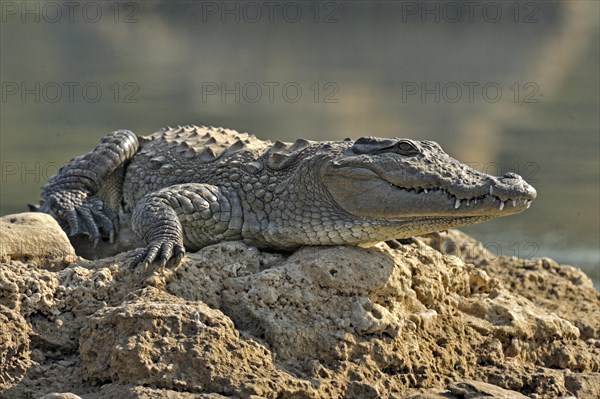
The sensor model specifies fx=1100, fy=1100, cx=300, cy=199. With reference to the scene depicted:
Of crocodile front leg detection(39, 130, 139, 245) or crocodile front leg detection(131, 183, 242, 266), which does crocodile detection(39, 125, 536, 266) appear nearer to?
crocodile front leg detection(131, 183, 242, 266)

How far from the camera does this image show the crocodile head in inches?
252

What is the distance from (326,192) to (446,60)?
23.8 meters

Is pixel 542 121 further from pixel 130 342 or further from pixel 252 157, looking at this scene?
pixel 130 342

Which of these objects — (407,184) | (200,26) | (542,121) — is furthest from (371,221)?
(200,26)

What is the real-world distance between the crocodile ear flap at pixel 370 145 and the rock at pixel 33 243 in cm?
182

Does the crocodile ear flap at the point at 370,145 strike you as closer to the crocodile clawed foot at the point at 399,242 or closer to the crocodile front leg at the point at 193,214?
the crocodile clawed foot at the point at 399,242

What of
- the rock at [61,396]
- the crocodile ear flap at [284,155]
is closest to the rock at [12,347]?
the rock at [61,396]

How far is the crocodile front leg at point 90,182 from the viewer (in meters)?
7.84

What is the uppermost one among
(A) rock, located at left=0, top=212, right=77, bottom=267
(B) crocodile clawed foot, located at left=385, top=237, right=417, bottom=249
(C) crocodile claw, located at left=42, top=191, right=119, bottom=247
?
(A) rock, located at left=0, top=212, right=77, bottom=267

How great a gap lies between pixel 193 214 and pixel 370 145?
1.17 metres

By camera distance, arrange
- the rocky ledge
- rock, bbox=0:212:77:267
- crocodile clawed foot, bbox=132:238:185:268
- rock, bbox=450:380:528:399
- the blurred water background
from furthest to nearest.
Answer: the blurred water background → rock, bbox=0:212:77:267 → crocodile clawed foot, bbox=132:238:185:268 → rock, bbox=450:380:528:399 → the rocky ledge

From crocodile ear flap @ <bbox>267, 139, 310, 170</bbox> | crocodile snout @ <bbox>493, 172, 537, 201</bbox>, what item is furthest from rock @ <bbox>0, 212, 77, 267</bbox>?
crocodile snout @ <bbox>493, 172, 537, 201</bbox>

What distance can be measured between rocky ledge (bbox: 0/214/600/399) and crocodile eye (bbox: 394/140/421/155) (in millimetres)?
606

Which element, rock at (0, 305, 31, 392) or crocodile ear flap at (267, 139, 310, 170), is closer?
rock at (0, 305, 31, 392)
